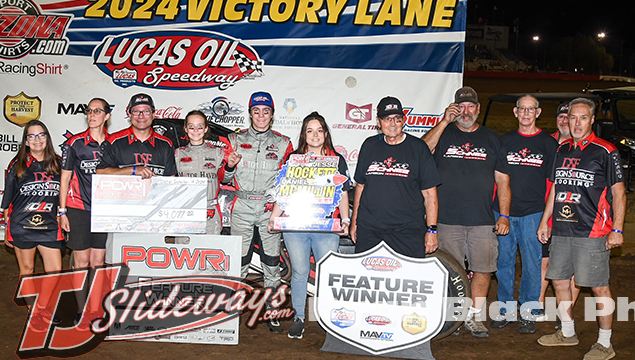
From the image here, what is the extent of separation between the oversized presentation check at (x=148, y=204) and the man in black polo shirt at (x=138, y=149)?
148 millimetres

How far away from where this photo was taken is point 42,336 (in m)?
6.11

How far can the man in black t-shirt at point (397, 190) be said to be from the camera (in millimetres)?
5816

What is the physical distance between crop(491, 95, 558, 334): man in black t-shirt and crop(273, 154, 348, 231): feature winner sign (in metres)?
1.66

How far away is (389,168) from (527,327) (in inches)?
83.8

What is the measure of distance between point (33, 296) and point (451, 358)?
3.82 m

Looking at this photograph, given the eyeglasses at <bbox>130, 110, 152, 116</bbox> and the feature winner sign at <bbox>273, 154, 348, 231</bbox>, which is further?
the eyeglasses at <bbox>130, 110, 152, 116</bbox>

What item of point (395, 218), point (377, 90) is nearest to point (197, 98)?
point (377, 90)

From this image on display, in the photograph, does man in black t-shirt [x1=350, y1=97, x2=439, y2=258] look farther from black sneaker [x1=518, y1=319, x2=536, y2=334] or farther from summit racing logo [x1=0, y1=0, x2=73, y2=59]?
summit racing logo [x1=0, y1=0, x2=73, y2=59]

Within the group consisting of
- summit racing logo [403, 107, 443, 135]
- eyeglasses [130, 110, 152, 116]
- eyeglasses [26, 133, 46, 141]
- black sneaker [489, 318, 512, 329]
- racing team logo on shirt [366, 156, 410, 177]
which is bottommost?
black sneaker [489, 318, 512, 329]

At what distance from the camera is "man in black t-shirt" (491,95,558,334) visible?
6500 mm

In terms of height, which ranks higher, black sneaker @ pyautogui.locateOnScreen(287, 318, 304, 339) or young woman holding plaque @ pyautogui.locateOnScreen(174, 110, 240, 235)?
young woman holding plaque @ pyautogui.locateOnScreen(174, 110, 240, 235)

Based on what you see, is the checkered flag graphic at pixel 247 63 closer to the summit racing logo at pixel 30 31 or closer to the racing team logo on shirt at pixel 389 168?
the summit racing logo at pixel 30 31

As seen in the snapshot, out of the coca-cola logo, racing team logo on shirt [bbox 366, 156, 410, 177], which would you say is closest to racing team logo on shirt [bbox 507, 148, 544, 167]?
racing team logo on shirt [bbox 366, 156, 410, 177]

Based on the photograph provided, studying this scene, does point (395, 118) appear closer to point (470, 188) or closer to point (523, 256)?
point (470, 188)
